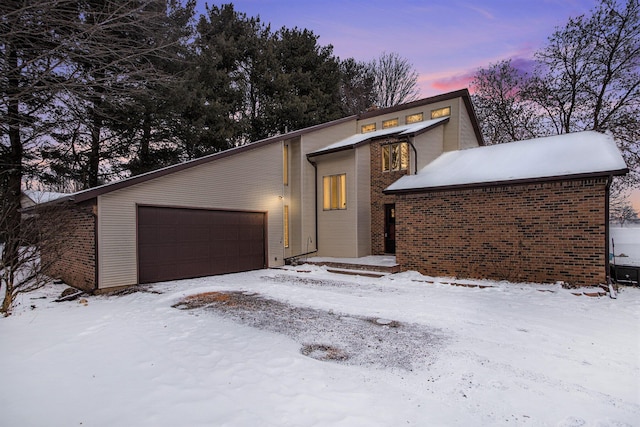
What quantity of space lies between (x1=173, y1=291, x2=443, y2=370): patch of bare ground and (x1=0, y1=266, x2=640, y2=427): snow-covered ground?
6cm

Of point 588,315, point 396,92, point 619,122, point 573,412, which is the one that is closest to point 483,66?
point 396,92

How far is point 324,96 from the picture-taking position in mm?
23234

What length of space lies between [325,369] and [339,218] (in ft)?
33.8

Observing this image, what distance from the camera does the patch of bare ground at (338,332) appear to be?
4492 mm

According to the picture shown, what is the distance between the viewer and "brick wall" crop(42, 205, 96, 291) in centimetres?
902

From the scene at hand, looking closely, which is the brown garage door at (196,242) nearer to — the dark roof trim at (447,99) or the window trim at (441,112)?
the dark roof trim at (447,99)

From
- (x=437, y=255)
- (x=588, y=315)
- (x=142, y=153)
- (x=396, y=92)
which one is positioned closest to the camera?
(x=588, y=315)

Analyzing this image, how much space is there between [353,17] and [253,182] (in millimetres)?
8174

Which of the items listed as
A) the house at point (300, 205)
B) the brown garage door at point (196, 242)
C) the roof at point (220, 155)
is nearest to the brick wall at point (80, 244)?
the house at point (300, 205)

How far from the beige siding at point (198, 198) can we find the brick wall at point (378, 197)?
385cm

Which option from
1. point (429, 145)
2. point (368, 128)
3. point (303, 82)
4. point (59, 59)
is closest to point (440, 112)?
point (429, 145)

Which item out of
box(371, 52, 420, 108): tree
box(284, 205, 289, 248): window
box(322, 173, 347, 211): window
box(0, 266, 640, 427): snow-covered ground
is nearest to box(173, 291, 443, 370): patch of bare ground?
Answer: box(0, 266, 640, 427): snow-covered ground

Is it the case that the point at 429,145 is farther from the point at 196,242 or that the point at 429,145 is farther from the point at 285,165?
the point at 196,242

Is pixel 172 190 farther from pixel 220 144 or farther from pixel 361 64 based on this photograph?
pixel 361 64
